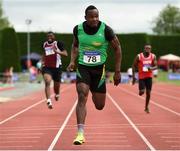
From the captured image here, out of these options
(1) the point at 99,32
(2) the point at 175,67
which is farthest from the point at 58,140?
(2) the point at 175,67

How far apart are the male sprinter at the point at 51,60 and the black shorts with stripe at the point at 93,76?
6.25 meters

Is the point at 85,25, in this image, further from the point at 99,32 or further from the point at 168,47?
the point at 168,47

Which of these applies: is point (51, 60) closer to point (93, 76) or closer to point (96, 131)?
point (96, 131)

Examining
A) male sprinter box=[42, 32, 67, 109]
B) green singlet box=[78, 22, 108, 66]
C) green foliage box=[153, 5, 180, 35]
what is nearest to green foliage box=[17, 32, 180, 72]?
male sprinter box=[42, 32, 67, 109]

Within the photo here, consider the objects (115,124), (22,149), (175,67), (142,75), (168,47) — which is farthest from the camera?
(168,47)

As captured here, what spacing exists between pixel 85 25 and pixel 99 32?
249 millimetres

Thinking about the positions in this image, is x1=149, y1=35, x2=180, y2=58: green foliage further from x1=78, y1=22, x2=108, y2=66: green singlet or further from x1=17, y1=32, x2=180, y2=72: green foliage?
x1=78, y1=22, x2=108, y2=66: green singlet

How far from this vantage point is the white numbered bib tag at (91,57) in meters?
9.70

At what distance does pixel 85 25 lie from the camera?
970cm

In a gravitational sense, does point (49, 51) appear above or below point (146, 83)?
above

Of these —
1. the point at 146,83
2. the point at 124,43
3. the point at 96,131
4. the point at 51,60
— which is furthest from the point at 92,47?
the point at 124,43

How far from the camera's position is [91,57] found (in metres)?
9.71

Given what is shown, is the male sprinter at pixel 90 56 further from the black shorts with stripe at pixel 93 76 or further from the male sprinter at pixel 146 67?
the male sprinter at pixel 146 67

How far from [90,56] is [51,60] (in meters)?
7.13
